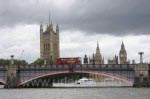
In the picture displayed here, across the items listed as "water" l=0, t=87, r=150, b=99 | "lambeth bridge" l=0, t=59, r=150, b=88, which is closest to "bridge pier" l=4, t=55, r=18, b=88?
"lambeth bridge" l=0, t=59, r=150, b=88

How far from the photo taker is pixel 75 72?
144125 mm

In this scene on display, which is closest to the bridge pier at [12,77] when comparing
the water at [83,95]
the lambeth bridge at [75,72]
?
the lambeth bridge at [75,72]

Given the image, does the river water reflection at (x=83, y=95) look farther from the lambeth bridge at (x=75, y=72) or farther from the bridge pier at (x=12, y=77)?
the bridge pier at (x=12, y=77)

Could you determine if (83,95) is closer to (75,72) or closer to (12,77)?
(75,72)

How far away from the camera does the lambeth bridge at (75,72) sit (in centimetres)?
14025

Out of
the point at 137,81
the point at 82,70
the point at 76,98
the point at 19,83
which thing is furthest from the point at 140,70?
the point at 76,98

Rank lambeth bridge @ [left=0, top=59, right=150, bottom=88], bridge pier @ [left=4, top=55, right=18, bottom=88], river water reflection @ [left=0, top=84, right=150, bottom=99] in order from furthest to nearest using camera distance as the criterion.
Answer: bridge pier @ [left=4, top=55, right=18, bottom=88] → lambeth bridge @ [left=0, top=59, right=150, bottom=88] → river water reflection @ [left=0, top=84, right=150, bottom=99]

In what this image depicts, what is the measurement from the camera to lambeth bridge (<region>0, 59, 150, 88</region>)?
14025cm

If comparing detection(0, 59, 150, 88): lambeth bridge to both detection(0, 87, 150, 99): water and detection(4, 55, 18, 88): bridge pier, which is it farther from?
detection(0, 87, 150, 99): water

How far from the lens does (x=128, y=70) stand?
5556 inches

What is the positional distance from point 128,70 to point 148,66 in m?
5.16

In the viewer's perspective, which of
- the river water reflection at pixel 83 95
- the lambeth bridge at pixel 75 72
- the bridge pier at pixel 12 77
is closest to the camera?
the river water reflection at pixel 83 95

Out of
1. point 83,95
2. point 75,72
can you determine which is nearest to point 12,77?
point 75,72

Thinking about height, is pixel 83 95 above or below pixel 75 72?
below
